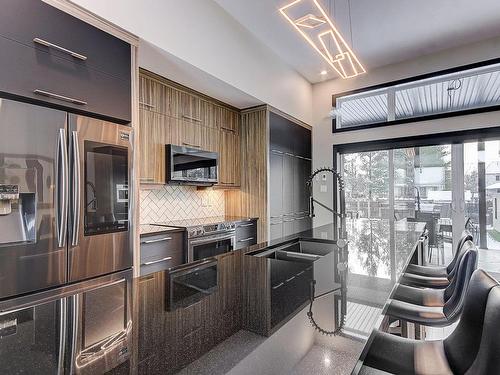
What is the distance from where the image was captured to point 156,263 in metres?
2.74

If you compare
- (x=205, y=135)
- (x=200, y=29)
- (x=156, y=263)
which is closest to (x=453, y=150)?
(x=205, y=135)

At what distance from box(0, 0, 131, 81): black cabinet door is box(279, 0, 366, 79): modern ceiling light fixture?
1.28 metres

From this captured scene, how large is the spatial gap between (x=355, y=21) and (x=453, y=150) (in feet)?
7.99

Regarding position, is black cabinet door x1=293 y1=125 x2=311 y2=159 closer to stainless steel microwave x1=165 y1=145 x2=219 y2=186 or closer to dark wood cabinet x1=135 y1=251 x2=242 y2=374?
stainless steel microwave x1=165 y1=145 x2=219 y2=186

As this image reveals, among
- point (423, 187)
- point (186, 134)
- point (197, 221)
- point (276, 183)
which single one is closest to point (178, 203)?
point (197, 221)

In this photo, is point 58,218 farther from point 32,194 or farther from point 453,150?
point 453,150

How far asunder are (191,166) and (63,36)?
1776mm

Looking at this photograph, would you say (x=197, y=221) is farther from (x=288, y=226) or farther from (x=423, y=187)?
(x=423, y=187)

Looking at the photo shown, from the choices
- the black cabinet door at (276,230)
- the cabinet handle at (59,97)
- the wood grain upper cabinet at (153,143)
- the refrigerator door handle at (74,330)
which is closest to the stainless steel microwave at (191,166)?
the wood grain upper cabinet at (153,143)

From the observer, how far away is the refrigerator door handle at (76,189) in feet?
6.14

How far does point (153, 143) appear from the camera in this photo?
3.04m

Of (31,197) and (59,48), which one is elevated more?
(59,48)

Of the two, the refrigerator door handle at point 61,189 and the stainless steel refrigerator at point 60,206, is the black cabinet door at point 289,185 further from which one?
the refrigerator door handle at point 61,189

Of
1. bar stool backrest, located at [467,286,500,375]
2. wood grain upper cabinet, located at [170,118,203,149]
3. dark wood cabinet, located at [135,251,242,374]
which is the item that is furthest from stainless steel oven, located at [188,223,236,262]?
bar stool backrest, located at [467,286,500,375]
